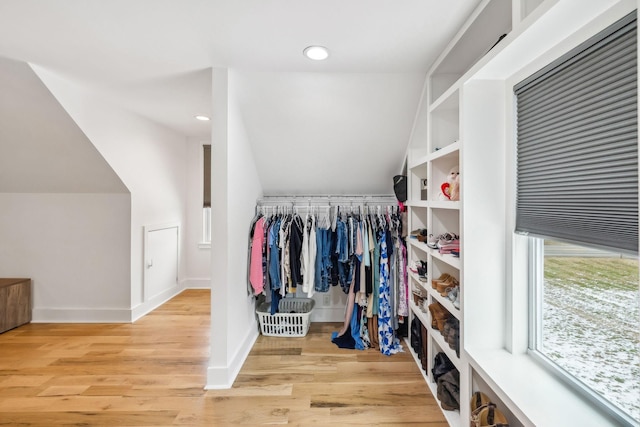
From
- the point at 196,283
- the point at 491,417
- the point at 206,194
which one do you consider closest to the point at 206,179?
the point at 206,194

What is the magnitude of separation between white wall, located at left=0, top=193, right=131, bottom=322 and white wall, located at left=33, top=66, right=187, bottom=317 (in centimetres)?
13

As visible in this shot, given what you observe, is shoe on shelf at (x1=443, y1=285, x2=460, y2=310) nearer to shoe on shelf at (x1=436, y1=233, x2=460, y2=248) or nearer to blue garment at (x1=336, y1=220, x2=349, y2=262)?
shoe on shelf at (x1=436, y1=233, x2=460, y2=248)

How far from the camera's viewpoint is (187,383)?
2.10 meters

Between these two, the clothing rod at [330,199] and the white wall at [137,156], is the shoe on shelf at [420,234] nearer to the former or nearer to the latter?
the clothing rod at [330,199]

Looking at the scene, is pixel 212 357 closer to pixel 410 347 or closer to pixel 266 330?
pixel 266 330

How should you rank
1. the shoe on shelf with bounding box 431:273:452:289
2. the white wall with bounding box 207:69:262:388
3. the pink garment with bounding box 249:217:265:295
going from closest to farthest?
1. the shoe on shelf with bounding box 431:273:452:289
2. the white wall with bounding box 207:69:262:388
3. the pink garment with bounding box 249:217:265:295

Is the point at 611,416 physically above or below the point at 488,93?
below

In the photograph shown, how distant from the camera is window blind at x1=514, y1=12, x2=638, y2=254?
0.92 metres

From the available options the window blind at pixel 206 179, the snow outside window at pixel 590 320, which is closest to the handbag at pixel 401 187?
the snow outside window at pixel 590 320

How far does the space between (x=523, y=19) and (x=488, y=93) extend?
1.45 ft

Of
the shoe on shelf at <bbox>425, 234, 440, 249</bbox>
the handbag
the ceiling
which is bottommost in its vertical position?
the shoe on shelf at <bbox>425, 234, 440, 249</bbox>

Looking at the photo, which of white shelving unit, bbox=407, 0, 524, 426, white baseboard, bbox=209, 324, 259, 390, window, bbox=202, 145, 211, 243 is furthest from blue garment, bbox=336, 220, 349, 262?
window, bbox=202, 145, 211, 243

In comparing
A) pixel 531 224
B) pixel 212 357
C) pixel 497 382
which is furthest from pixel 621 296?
pixel 212 357

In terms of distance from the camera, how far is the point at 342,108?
96.2 inches
